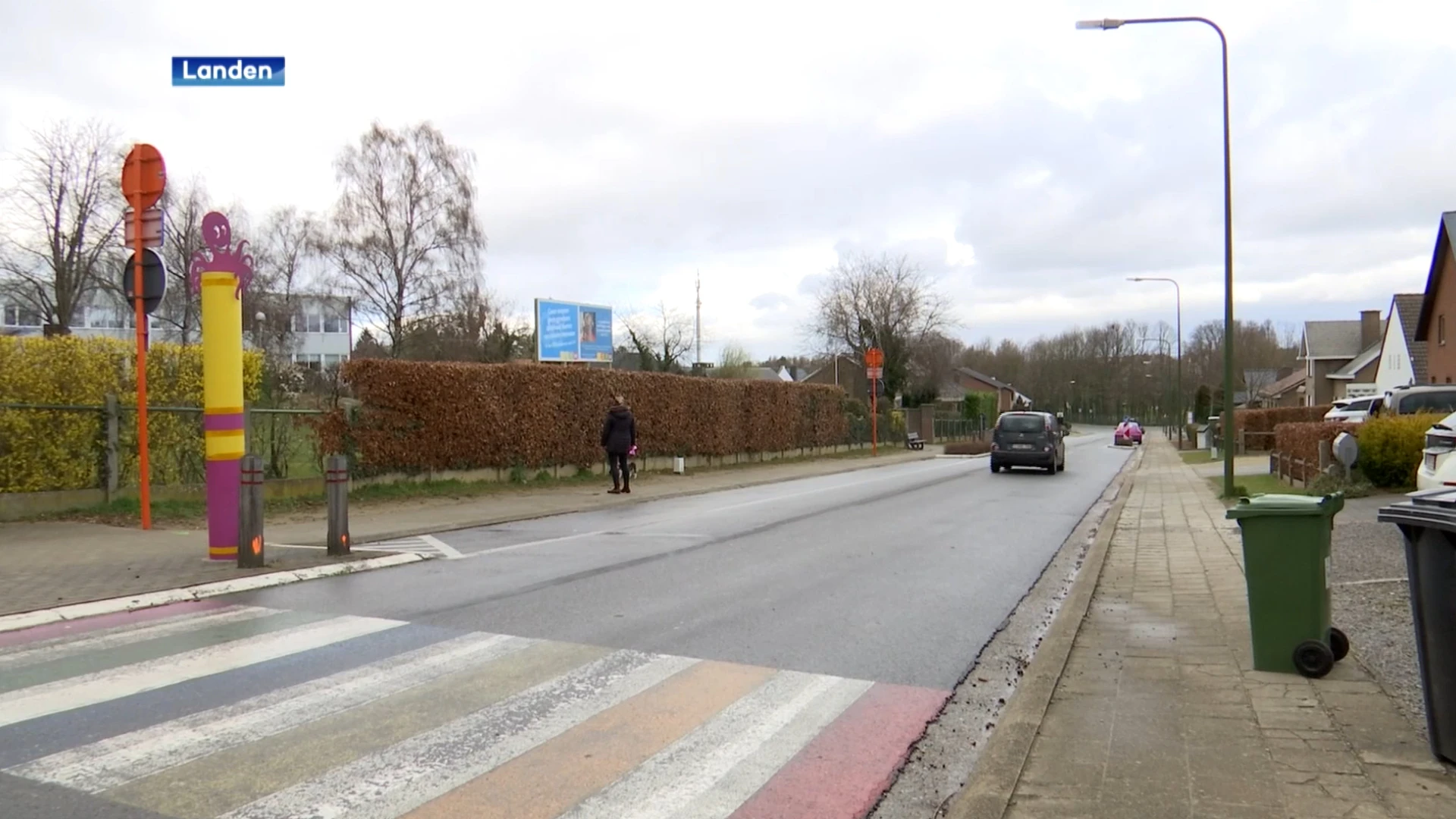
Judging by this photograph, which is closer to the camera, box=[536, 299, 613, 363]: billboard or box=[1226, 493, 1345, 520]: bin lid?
box=[1226, 493, 1345, 520]: bin lid

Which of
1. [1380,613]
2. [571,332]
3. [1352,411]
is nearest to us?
[1380,613]

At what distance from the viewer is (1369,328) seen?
73750 mm

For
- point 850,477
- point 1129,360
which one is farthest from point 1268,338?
point 850,477

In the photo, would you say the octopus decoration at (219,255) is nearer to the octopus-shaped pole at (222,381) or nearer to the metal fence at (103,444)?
the octopus-shaped pole at (222,381)

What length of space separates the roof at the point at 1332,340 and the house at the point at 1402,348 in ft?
69.8

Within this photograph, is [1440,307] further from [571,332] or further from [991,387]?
[991,387]

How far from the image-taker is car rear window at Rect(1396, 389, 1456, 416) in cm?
1989

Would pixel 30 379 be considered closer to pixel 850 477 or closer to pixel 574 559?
pixel 574 559

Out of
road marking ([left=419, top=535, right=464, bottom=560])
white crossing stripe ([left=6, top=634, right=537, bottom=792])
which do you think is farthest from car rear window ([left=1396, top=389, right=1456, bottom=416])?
white crossing stripe ([left=6, top=634, right=537, bottom=792])

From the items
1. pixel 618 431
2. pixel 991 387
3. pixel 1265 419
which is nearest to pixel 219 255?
pixel 618 431

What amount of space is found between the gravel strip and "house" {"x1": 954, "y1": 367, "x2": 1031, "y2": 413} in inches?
3973

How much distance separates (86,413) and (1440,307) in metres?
43.8

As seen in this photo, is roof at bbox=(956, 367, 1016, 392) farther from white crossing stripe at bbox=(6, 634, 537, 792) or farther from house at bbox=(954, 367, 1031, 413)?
white crossing stripe at bbox=(6, 634, 537, 792)

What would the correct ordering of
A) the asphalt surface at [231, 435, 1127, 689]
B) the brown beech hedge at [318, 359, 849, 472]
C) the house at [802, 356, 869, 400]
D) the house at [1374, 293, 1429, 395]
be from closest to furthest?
the asphalt surface at [231, 435, 1127, 689] → the brown beech hedge at [318, 359, 849, 472] → the house at [1374, 293, 1429, 395] → the house at [802, 356, 869, 400]
